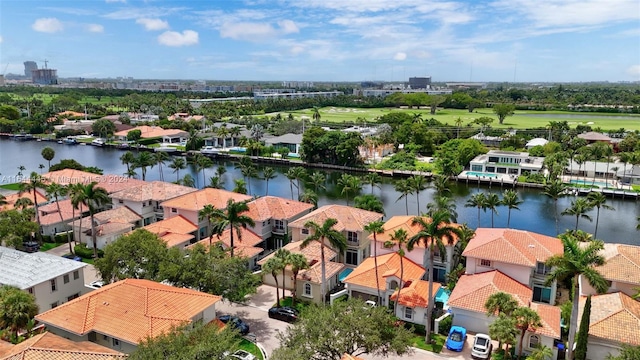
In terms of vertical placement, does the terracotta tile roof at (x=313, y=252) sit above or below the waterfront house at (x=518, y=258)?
below

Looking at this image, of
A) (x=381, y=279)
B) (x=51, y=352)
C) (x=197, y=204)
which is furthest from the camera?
(x=197, y=204)

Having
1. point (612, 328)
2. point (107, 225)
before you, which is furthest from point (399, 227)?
point (107, 225)

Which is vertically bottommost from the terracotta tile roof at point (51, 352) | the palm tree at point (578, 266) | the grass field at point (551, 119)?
the terracotta tile roof at point (51, 352)

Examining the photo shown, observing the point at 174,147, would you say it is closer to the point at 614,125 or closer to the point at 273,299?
the point at 273,299

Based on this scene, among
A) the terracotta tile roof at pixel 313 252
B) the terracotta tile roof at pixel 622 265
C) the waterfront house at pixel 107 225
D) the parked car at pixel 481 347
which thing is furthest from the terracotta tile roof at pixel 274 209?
the terracotta tile roof at pixel 622 265

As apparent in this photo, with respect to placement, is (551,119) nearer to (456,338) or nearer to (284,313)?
(456,338)

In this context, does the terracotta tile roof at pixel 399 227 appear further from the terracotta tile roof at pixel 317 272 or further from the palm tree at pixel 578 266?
the palm tree at pixel 578 266
